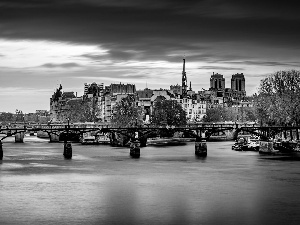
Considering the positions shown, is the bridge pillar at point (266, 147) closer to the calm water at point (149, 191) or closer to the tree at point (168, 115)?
the calm water at point (149, 191)

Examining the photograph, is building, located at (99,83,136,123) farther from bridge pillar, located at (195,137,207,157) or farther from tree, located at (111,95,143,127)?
bridge pillar, located at (195,137,207,157)

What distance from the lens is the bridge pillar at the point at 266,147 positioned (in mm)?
86650

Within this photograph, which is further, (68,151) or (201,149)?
(201,149)

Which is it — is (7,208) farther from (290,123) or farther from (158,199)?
(290,123)

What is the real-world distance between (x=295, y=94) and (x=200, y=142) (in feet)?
46.1

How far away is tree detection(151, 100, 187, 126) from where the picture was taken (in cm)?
13538

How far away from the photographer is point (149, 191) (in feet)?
167

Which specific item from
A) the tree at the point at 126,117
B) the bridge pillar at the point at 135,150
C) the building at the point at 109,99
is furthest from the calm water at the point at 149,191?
the building at the point at 109,99

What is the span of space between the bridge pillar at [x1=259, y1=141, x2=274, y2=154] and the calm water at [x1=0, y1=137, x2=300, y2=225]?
1126cm

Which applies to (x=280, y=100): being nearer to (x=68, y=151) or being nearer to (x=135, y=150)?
(x=135, y=150)

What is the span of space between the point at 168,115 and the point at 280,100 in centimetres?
4980

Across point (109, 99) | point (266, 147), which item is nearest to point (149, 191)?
point (266, 147)

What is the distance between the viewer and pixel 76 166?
227ft

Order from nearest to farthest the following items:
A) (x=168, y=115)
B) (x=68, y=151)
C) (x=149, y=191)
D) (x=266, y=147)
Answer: (x=149, y=191) < (x=68, y=151) < (x=266, y=147) < (x=168, y=115)
